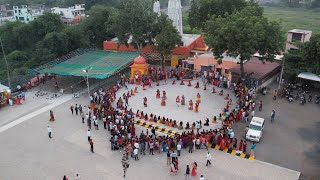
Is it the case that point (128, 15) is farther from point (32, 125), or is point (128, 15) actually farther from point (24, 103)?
point (32, 125)

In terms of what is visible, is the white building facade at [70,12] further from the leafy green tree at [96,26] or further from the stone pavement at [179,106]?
the stone pavement at [179,106]

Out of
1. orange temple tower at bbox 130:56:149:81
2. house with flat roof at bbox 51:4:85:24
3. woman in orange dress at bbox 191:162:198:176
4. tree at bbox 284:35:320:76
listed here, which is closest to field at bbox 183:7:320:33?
house with flat roof at bbox 51:4:85:24

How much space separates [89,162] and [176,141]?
5.15 m

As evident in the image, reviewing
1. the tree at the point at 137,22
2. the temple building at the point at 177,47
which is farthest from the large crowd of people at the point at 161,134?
the temple building at the point at 177,47

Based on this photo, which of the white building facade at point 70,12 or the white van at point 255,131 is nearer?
the white van at point 255,131

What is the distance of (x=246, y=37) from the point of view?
2791 centimetres

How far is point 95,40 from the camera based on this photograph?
1828 inches

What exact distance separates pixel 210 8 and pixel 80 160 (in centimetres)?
3015

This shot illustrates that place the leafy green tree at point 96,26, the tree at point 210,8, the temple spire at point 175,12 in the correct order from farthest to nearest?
the leafy green tree at point 96,26 → the tree at point 210,8 → the temple spire at point 175,12

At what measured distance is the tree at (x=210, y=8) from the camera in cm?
4216

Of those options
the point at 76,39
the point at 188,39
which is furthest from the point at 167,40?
the point at 76,39

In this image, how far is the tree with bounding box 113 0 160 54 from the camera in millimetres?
35969

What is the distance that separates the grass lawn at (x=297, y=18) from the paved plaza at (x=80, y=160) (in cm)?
5461

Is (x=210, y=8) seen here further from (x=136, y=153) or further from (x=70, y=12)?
(x=70, y=12)
